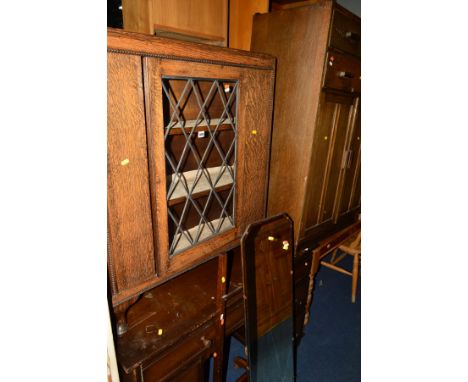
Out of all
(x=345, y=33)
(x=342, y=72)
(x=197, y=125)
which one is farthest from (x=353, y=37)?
(x=197, y=125)

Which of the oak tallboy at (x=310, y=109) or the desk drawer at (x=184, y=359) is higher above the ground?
the oak tallboy at (x=310, y=109)

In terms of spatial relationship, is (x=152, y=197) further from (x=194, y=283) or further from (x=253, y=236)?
(x=194, y=283)

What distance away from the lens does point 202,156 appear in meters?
1.31

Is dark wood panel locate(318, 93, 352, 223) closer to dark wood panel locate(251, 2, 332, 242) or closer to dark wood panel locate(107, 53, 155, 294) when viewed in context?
dark wood panel locate(251, 2, 332, 242)

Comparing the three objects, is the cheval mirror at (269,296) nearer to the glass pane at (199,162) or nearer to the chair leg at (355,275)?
the glass pane at (199,162)

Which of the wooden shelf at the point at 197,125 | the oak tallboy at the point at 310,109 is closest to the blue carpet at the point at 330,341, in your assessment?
the oak tallboy at the point at 310,109

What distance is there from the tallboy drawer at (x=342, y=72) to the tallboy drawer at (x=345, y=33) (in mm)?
43

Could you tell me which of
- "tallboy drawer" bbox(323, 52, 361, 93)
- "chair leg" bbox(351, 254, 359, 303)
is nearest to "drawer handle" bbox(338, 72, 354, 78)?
"tallboy drawer" bbox(323, 52, 361, 93)

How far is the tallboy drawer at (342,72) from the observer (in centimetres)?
149

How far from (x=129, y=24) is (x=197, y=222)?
2.96 feet
